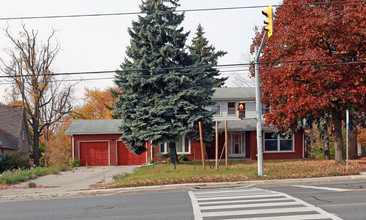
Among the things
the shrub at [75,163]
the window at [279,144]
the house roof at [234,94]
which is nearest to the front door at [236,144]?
the window at [279,144]

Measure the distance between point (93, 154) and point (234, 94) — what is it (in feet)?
45.5

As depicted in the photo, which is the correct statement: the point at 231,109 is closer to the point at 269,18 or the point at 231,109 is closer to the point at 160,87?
the point at 160,87

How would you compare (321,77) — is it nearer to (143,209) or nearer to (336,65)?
(336,65)

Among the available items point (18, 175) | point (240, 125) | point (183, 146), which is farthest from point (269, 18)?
point (183, 146)

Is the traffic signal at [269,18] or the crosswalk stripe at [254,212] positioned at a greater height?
the traffic signal at [269,18]

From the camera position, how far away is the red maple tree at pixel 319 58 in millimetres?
18984

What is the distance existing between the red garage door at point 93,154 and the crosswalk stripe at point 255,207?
824 inches

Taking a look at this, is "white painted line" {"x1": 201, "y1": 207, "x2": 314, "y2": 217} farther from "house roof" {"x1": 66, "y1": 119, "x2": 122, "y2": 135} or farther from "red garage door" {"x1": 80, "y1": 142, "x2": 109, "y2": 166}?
"red garage door" {"x1": 80, "y1": 142, "x2": 109, "y2": 166}

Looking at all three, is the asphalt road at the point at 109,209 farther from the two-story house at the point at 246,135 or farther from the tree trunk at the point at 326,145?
the two-story house at the point at 246,135

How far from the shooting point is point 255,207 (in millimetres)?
9797

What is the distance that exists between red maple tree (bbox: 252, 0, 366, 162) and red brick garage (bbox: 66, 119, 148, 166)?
49.8 ft

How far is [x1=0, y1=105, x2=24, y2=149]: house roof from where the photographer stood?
36438mm

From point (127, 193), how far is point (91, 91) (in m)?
46.1

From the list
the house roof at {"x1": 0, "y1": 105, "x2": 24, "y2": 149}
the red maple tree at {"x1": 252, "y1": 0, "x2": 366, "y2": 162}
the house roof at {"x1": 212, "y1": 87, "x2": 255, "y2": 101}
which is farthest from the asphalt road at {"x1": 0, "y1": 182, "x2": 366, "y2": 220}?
the house roof at {"x1": 0, "y1": 105, "x2": 24, "y2": 149}
